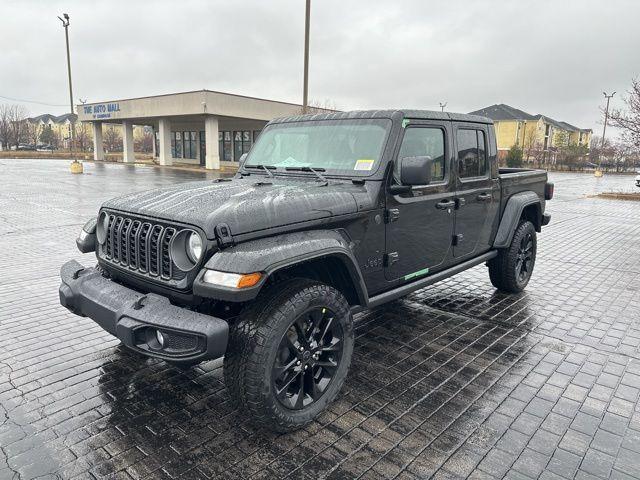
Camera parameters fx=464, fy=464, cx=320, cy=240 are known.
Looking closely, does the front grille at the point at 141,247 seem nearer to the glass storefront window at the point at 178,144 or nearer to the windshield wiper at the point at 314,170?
the windshield wiper at the point at 314,170

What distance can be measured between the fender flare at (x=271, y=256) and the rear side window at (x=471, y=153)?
1919 mm

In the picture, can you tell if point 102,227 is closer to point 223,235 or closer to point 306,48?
point 223,235

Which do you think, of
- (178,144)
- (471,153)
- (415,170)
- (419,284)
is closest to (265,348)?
(415,170)

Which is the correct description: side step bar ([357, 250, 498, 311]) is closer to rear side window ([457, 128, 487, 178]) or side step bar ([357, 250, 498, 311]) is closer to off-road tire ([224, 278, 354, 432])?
off-road tire ([224, 278, 354, 432])

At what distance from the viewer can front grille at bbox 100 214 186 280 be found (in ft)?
9.05

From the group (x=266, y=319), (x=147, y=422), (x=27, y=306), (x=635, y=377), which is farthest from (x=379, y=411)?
(x=27, y=306)

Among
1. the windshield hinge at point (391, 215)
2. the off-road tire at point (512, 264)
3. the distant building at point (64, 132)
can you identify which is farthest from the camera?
the distant building at point (64, 132)

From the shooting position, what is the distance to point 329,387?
309cm

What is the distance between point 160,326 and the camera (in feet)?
8.21

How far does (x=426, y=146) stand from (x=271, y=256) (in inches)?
79.7

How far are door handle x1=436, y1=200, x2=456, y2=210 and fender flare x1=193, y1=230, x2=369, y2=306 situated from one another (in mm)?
1290

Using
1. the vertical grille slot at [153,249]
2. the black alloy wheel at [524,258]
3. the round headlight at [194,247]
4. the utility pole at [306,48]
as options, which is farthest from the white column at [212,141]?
the round headlight at [194,247]

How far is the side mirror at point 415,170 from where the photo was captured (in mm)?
3326

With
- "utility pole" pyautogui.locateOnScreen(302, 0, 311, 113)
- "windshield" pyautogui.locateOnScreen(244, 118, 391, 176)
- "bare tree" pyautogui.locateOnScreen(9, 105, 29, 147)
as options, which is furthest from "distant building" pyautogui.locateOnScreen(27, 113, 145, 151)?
"windshield" pyautogui.locateOnScreen(244, 118, 391, 176)
